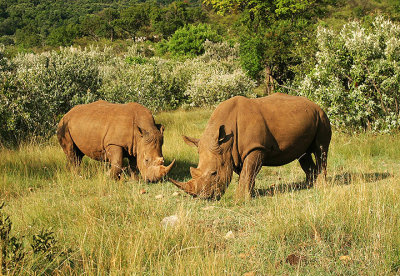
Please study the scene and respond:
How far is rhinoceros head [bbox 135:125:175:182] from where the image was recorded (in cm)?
819

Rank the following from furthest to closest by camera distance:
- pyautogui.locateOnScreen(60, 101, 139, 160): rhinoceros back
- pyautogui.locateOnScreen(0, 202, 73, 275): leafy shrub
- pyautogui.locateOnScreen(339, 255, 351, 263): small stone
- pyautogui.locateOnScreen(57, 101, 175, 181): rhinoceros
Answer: pyautogui.locateOnScreen(60, 101, 139, 160): rhinoceros back
pyautogui.locateOnScreen(57, 101, 175, 181): rhinoceros
pyautogui.locateOnScreen(339, 255, 351, 263): small stone
pyautogui.locateOnScreen(0, 202, 73, 275): leafy shrub

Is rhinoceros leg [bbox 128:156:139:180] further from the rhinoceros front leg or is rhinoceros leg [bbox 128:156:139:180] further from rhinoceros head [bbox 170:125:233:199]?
the rhinoceros front leg

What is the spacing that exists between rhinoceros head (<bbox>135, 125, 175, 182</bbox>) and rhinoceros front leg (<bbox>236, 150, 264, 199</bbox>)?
1.94m

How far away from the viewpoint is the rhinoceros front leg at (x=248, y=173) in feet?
22.1

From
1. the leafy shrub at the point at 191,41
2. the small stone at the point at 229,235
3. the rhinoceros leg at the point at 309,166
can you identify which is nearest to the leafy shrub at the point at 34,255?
the small stone at the point at 229,235

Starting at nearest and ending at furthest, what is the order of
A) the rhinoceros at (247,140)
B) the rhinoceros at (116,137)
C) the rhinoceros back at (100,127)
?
1. the rhinoceros at (247,140)
2. the rhinoceros at (116,137)
3. the rhinoceros back at (100,127)

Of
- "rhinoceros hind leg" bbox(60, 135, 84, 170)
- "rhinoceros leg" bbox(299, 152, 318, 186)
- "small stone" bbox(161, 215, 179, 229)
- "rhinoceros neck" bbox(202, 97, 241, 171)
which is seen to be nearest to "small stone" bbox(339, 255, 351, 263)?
"small stone" bbox(161, 215, 179, 229)

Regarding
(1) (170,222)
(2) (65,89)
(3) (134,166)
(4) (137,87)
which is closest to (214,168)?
(1) (170,222)

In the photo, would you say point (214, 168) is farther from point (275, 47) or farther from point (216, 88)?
point (275, 47)

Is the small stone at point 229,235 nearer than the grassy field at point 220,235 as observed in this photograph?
No

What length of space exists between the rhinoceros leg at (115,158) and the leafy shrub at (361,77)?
702 centimetres

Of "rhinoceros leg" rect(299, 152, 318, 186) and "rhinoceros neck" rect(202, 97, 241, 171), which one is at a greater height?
"rhinoceros neck" rect(202, 97, 241, 171)

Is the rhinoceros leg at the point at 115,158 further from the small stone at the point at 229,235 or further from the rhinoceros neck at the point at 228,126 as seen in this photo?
the small stone at the point at 229,235

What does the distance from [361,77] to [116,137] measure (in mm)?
7869
